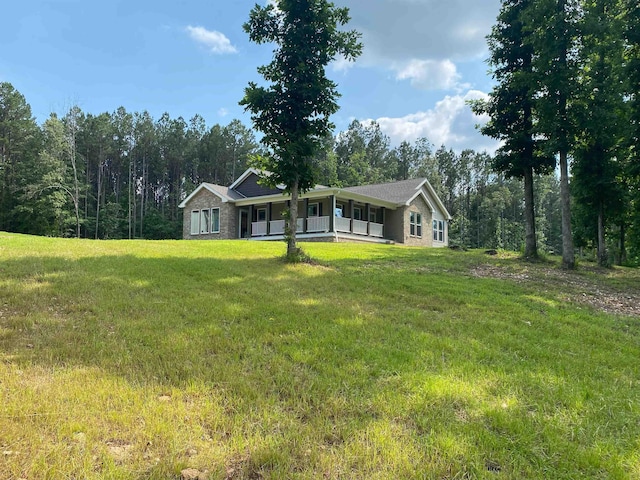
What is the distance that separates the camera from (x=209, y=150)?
56.3 metres

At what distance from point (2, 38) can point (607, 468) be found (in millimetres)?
28818

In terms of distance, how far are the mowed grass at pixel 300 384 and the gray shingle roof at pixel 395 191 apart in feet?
64.4

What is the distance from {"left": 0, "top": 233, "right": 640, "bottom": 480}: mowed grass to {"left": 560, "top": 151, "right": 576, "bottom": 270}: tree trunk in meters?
6.36

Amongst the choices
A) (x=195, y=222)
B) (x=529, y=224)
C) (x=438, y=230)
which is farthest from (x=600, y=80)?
(x=195, y=222)

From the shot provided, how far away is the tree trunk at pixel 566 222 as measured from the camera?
13008 millimetres

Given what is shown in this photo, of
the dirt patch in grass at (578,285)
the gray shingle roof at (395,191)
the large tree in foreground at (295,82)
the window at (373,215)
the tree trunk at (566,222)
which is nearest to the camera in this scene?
the dirt patch in grass at (578,285)

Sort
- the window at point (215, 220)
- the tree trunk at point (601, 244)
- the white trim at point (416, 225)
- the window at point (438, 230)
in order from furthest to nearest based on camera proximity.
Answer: the window at point (438, 230) → the window at point (215, 220) → the white trim at point (416, 225) → the tree trunk at point (601, 244)

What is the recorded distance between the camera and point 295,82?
10742 mm

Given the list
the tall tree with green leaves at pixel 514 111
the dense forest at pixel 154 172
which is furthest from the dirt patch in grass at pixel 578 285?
the dense forest at pixel 154 172

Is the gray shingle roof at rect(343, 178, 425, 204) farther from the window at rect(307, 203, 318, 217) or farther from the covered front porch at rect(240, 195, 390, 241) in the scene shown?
the window at rect(307, 203, 318, 217)

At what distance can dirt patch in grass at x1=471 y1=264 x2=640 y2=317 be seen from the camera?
843cm

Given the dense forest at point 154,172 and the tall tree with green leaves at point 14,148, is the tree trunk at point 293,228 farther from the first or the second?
the tall tree with green leaves at point 14,148

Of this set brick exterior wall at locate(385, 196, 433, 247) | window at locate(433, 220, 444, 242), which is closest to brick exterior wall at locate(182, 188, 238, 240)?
brick exterior wall at locate(385, 196, 433, 247)

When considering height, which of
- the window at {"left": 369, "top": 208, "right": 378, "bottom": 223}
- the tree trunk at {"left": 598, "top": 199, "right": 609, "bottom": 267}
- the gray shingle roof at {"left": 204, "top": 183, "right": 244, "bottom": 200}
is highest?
the gray shingle roof at {"left": 204, "top": 183, "right": 244, "bottom": 200}
